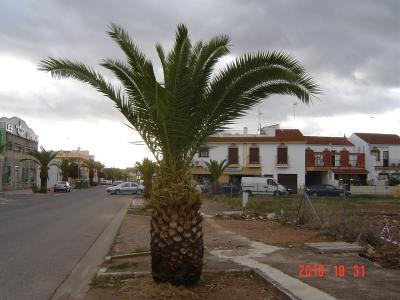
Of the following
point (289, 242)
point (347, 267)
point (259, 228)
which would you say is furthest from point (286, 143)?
point (347, 267)

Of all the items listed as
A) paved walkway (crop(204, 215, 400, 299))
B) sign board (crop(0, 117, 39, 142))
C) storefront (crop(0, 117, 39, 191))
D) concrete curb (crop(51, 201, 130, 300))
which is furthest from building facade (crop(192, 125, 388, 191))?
paved walkway (crop(204, 215, 400, 299))

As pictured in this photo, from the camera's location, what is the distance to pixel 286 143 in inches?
2318

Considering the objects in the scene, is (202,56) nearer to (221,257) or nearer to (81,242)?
(221,257)

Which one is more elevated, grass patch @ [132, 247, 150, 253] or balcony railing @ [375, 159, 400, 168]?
balcony railing @ [375, 159, 400, 168]

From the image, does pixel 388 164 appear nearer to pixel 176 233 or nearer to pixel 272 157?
pixel 272 157

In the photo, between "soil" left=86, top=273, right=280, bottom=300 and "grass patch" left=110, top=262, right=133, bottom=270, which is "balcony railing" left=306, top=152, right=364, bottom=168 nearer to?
"grass patch" left=110, top=262, right=133, bottom=270

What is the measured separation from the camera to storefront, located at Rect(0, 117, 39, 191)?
55.4m

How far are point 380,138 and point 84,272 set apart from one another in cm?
6417

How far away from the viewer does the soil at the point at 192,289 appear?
7496 millimetres

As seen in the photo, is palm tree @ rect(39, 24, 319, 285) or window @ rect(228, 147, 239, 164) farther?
window @ rect(228, 147, 239, 164)

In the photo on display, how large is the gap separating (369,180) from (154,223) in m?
61.0

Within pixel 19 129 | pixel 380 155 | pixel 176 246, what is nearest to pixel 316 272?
pixel 176 246

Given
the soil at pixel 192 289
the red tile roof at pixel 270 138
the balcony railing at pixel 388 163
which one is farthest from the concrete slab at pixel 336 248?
the balcony railing at pixel 388 163

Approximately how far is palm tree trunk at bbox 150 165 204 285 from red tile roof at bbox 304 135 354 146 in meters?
58.0
